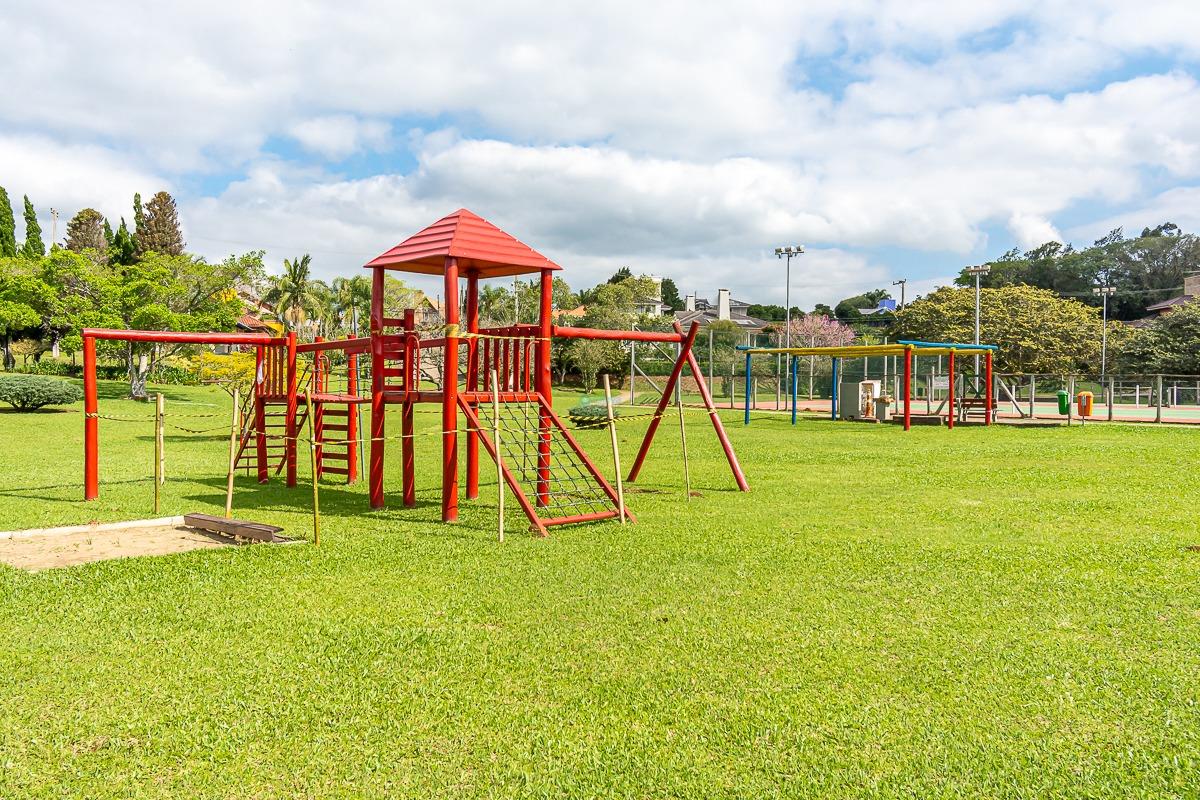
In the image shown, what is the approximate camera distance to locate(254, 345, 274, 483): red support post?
12789 millimetres

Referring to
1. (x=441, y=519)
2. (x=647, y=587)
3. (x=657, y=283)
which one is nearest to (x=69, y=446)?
(x=441, y=519)

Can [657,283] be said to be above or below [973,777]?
above

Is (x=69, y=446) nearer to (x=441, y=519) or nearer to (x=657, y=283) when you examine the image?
(x=441, y=519)

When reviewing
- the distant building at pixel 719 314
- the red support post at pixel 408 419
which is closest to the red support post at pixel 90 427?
the red support post at pixel 408 419

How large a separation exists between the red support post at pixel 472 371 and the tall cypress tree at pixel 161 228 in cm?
5436

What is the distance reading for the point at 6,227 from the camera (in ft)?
166

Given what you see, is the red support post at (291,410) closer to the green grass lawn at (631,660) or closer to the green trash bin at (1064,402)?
the green grass lawn at (631,660)

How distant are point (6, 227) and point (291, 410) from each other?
48.9 metres

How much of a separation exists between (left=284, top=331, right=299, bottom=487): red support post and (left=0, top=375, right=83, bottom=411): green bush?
15.9m

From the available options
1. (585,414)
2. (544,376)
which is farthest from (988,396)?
(544,376)

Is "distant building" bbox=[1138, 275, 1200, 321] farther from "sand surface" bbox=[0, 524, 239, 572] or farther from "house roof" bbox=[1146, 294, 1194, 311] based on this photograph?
"sand surface" bbox=[0, 524, 239, 572]

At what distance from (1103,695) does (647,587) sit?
2963 mm

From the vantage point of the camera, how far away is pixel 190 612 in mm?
5746

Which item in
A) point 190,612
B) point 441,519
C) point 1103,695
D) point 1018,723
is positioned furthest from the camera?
point 441,519
